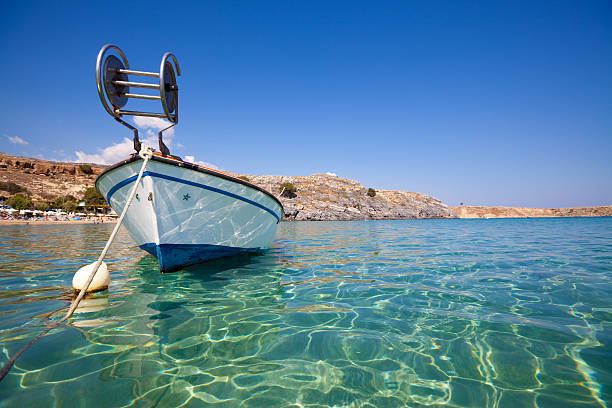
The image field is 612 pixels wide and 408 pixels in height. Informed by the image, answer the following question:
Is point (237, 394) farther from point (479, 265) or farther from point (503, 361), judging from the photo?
point (479, 265)

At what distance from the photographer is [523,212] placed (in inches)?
5000

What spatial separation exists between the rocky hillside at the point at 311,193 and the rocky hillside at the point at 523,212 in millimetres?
31560

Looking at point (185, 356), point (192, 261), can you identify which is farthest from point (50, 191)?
point (185, 356)

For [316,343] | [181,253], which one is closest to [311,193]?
[181,253]

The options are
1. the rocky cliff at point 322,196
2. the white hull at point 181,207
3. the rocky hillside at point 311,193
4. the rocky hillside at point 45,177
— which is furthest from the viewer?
the rocky cliff at point 322,196

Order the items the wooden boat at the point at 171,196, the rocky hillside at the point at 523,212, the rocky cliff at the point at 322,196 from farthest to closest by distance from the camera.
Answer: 1. the rocky hillside at the point at 523,212
2. the rocky cliff at the point at 322,196
3. the wooden boat at the point at 171,196

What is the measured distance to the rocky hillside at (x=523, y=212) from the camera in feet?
385

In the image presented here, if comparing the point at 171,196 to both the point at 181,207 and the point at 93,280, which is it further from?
the point at 93,280

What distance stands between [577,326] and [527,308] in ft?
2.00

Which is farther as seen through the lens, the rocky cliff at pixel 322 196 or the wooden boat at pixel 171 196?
the rocky cliff at pixel 322 196

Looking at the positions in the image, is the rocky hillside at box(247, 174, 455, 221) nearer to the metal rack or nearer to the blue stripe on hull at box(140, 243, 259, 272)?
the blue stripe on hull at box(140, 243, 259, 272)

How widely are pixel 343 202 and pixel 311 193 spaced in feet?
36.5

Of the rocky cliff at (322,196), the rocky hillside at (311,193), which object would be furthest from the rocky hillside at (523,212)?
the rocky hillside at (311,193)

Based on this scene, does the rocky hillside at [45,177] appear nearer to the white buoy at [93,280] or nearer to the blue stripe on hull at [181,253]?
the blue stripe on hull at [181,253]
